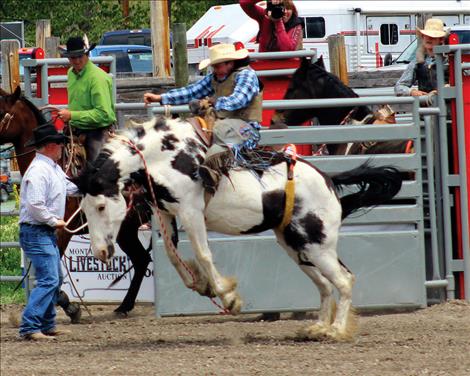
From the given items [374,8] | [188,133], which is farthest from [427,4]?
[188,133]

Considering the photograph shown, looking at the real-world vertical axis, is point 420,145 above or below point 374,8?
below

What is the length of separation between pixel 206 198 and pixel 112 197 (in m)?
0.67

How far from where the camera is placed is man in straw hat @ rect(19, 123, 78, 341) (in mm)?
9750

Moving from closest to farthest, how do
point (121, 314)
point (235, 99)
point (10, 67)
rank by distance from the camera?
point (235, 99), point (121, 314), point (10, 67)

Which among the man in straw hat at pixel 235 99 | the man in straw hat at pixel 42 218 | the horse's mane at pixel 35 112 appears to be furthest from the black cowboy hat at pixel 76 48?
the man in straw hat at pixel 235 99

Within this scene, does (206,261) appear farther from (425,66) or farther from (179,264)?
(425,66)

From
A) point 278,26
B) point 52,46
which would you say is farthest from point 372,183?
point 52,46

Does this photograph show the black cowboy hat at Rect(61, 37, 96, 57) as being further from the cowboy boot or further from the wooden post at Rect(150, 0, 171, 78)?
the wooden post at Rect(150, 0, 171, 78)

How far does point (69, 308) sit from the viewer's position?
11156 millimetres

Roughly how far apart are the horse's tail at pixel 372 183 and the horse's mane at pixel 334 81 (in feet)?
5.77

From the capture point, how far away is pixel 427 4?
2644cm

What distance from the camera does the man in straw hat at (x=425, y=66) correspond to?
1190 cm

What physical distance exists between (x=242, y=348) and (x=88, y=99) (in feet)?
10.1

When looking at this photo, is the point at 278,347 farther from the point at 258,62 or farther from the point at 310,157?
the point at 258,62
